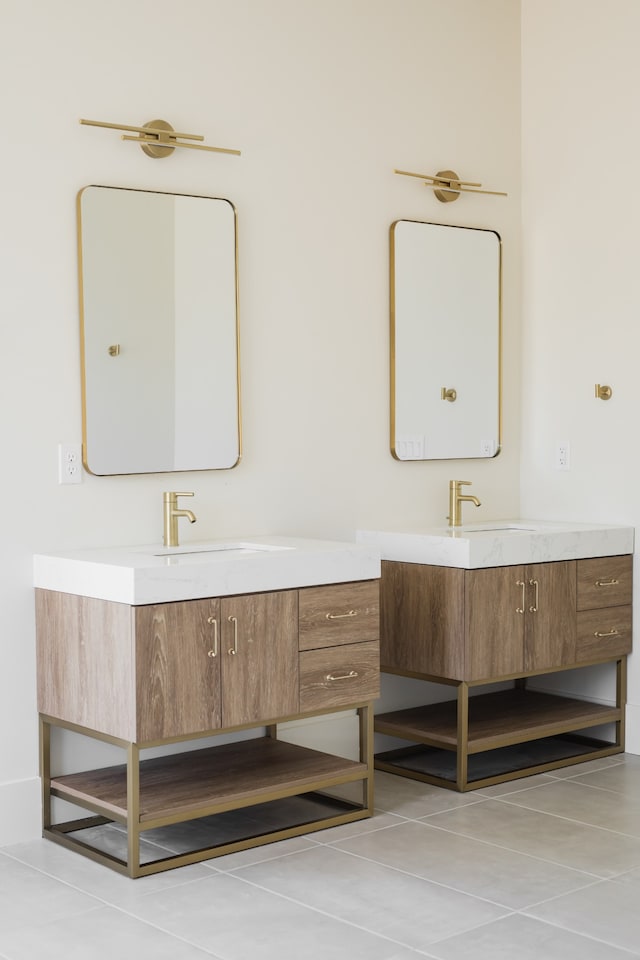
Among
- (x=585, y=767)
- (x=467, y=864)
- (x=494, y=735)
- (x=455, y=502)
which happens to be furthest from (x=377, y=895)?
(x=455, y=502)

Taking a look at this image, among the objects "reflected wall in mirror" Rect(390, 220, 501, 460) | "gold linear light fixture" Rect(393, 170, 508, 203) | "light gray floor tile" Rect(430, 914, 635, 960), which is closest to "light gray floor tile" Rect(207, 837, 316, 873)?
"light gray floor tile" Rect(430, 914, 635, 960)

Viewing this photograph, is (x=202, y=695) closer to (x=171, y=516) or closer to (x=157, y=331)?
(x=171, y=516)

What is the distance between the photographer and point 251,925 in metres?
2.48

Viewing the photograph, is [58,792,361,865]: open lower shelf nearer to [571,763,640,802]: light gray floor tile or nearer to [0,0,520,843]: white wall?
[0,0,520,843]: white wall

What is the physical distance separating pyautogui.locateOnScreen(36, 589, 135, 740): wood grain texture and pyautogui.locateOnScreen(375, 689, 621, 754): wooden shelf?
1144 millimetres

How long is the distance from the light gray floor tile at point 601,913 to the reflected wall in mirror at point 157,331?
154cm

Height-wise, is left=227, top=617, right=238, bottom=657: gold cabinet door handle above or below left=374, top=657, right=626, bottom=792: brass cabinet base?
above

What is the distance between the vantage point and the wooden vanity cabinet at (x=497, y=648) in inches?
135

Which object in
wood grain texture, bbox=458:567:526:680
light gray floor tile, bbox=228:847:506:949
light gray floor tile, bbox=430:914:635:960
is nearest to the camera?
light gray floor tile, bbox=430:914:635:960

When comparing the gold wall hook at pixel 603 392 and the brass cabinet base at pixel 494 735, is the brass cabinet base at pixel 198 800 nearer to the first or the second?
the brass cabinet base at pixel 494 735

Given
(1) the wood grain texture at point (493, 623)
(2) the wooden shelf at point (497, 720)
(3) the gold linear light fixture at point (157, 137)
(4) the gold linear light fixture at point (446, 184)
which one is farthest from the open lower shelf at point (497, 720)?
(3) the gold linear light fixture at point (157, 137)

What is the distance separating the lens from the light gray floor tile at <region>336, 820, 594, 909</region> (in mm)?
2664

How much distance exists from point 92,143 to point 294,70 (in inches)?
29.6

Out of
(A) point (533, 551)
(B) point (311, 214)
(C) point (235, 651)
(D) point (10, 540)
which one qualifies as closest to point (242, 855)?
(C) point (235, 651)
